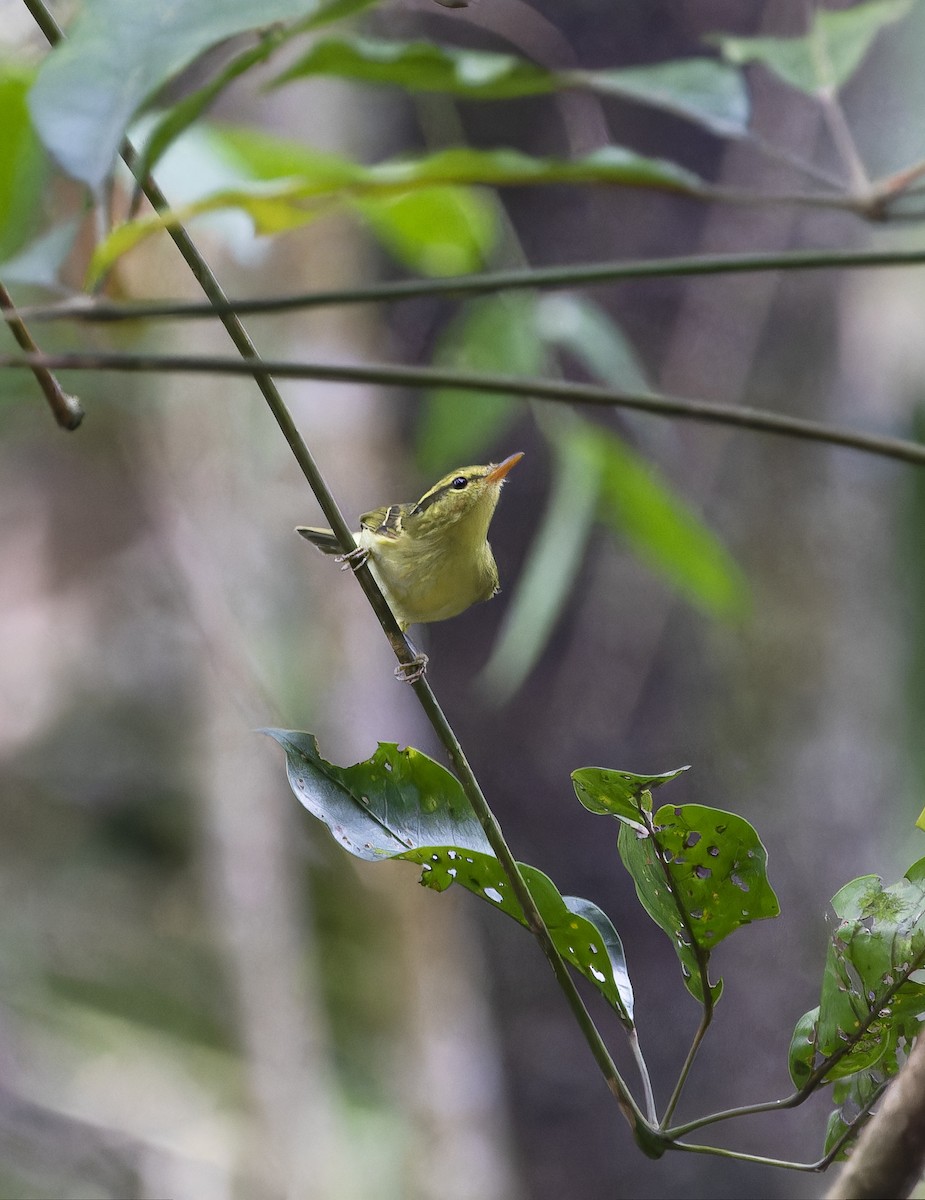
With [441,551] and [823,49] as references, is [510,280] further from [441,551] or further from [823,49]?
[441,551]

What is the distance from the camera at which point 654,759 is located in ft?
10.3

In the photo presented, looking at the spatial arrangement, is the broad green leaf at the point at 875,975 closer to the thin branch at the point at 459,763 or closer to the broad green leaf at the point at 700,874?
the broad green leaf at the point at 700,874

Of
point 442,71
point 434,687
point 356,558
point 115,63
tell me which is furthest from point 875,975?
point 434,687

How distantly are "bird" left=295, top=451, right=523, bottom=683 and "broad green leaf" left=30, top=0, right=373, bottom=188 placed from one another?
1521mm

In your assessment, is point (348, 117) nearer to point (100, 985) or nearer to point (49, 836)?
point (49, 836)

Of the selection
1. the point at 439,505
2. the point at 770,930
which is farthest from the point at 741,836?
the point at 770,930

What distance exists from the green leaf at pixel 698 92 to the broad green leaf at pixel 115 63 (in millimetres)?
215

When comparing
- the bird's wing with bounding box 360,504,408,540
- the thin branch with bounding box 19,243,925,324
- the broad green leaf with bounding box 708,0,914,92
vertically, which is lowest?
the bird's wing with bounding box 360,504,408,540

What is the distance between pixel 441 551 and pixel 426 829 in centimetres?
136

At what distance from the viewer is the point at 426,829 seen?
913mm

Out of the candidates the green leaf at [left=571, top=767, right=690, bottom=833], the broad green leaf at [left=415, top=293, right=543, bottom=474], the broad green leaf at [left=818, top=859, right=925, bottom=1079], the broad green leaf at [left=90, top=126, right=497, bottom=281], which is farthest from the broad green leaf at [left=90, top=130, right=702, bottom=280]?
the broad green leaf at [left=415, top=293, right=543, bottom=474]

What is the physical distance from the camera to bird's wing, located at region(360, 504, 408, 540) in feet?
7.81

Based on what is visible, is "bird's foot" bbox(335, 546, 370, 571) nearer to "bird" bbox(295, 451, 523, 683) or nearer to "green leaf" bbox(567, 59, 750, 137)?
"bird" bbox(295, 451, 523, 683)

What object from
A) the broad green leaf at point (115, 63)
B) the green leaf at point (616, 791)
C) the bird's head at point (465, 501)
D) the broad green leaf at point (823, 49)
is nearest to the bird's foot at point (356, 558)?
the bird's head at point (465, 501)
